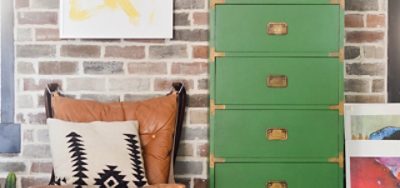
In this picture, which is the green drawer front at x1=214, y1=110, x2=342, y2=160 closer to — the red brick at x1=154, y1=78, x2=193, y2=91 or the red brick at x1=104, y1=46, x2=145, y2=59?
the red brick at x1=154, y1=78, x2=193, y2=91

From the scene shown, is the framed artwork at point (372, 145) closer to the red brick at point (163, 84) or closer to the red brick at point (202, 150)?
the red brick at point (202, 150)

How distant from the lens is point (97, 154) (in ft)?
8.31

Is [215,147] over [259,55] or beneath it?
beneath

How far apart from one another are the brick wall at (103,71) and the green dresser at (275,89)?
27 centimetres

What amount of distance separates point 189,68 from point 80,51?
0.56 metres

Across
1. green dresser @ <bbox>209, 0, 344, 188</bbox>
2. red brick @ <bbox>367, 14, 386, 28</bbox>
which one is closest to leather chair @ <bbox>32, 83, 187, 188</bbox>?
green dresser @ <bbox>209, 0, 344, 188</bbox>

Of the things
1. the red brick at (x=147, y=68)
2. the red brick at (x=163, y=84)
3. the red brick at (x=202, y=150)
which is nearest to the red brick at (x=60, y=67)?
the red brick at (x=147, y=68)

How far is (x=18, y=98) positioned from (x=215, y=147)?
1044 millimetres

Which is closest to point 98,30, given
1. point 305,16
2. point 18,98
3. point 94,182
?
point 18,98

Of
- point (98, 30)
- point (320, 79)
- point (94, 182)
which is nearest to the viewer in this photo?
point (94, 182)

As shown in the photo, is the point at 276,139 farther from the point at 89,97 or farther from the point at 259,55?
the point at 89,97

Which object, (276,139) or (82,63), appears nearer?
(276,139)

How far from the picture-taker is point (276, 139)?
2.67m

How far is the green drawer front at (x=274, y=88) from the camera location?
2.66 m
